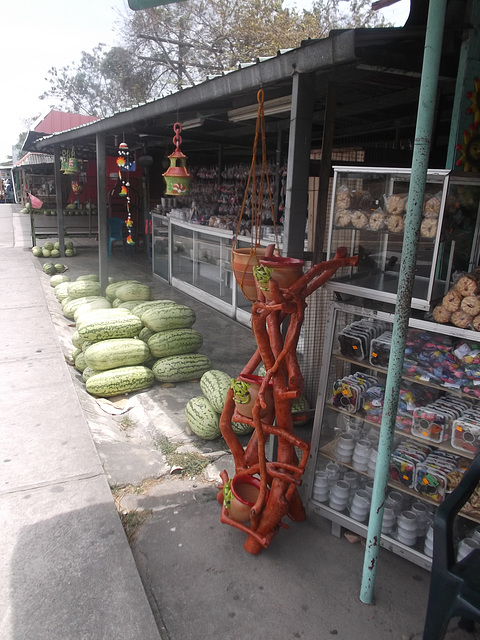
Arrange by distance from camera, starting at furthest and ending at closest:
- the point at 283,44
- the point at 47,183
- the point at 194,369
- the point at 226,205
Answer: the point at 47,183, the point at 283,44, the point at 226,205, the point at 194,369

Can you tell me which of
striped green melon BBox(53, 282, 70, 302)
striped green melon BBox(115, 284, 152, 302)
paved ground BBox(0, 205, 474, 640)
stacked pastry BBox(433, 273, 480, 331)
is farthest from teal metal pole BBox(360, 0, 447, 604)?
striped green melon BBox(53, 282, 70, 302)

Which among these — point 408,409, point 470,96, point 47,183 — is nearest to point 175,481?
point 408,409

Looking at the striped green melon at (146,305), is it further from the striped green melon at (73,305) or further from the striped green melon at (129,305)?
the striped green melon at (73,305)

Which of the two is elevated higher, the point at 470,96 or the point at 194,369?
the point at 470,96

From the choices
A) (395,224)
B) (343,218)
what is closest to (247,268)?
(343,218)

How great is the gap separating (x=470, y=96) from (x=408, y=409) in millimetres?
2338

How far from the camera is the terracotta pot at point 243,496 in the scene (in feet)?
10.7

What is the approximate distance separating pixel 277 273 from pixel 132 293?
5.45 metres

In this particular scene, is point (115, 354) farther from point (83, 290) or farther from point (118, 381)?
point (83, 290)

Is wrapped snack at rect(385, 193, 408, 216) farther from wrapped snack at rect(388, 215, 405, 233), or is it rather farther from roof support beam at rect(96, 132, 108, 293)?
roof support beam at rect(96, 132, 108, 293)

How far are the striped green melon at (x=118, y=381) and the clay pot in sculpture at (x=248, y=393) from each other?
2765 millimetres

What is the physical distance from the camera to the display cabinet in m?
2.82

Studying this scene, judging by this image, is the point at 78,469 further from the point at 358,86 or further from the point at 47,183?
the point at 47,183

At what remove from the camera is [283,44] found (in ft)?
79.3
